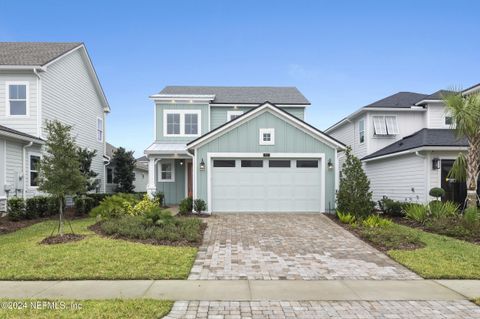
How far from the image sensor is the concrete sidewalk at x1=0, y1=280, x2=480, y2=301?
15.7 ft

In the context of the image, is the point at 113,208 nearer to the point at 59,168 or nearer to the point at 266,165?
the point at 59,168

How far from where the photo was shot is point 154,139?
60.9ft

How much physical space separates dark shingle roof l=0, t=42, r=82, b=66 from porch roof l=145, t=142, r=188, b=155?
6.27 meters

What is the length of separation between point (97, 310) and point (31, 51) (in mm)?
16798

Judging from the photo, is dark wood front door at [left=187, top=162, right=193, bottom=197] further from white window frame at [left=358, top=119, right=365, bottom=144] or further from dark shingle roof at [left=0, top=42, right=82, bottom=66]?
white window frame at [left=358, top=119, right=365, bottom=144]

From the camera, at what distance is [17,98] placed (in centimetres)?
1444

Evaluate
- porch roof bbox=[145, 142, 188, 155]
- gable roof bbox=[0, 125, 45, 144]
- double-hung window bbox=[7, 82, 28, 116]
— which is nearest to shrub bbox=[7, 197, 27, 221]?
gable roof bbox=[0, 125, 45, 144]

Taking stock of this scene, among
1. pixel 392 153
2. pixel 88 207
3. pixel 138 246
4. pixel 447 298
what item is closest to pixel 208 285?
pixel 138 246

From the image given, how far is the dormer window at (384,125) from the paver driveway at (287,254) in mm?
9358

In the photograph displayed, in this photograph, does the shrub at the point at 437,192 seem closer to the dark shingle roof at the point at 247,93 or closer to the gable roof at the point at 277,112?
the gable roof at the point at 277,112

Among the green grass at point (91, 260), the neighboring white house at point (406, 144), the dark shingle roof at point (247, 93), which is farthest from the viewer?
the dark shingle roof at point (247, 93)

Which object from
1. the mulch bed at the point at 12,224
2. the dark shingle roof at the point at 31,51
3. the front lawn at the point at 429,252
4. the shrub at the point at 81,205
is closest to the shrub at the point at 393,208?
the front lawn at the point at 429,252

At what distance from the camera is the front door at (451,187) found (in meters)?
13.7

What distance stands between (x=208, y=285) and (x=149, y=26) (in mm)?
15734
